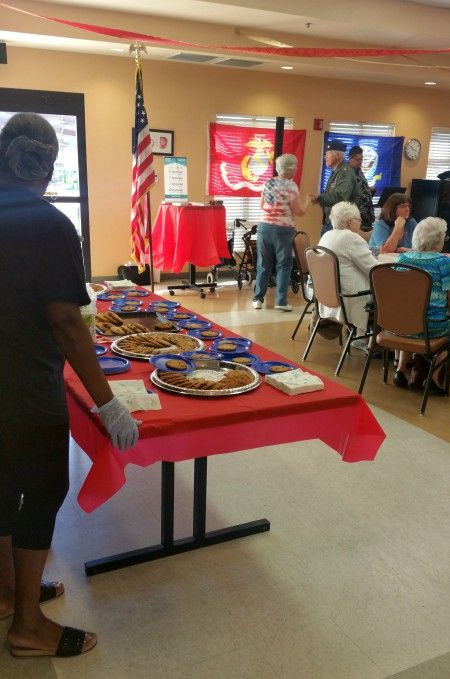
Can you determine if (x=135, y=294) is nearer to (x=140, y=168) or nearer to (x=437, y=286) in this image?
(x=437, y=286)

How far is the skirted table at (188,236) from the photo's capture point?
252 inches

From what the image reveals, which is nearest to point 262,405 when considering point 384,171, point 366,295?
point 366,295

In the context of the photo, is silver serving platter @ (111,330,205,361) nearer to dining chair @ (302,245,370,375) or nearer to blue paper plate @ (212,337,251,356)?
blue paper plate @ (212,337,251,356)

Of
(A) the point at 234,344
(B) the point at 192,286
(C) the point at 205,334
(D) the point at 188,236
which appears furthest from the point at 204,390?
(B) the point at 192,286

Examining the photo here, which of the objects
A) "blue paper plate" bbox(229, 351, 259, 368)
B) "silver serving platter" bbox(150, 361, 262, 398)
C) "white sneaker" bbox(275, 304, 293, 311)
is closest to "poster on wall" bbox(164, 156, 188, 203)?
"white sneaker" bbox(275, 304, 293, 311)

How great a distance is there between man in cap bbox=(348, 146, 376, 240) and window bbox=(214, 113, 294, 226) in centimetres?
245

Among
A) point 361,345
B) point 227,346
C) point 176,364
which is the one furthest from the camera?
point 361,345

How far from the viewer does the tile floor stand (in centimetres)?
166

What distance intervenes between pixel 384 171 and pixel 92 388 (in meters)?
8.44

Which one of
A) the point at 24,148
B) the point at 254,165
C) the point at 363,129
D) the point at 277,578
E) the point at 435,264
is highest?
the point at 363,129

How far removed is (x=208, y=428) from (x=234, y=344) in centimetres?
65

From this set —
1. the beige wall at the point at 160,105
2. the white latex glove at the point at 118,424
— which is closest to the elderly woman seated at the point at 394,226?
the beige wall at the point at 160,105

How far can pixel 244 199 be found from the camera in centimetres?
828

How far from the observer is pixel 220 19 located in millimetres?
5996
